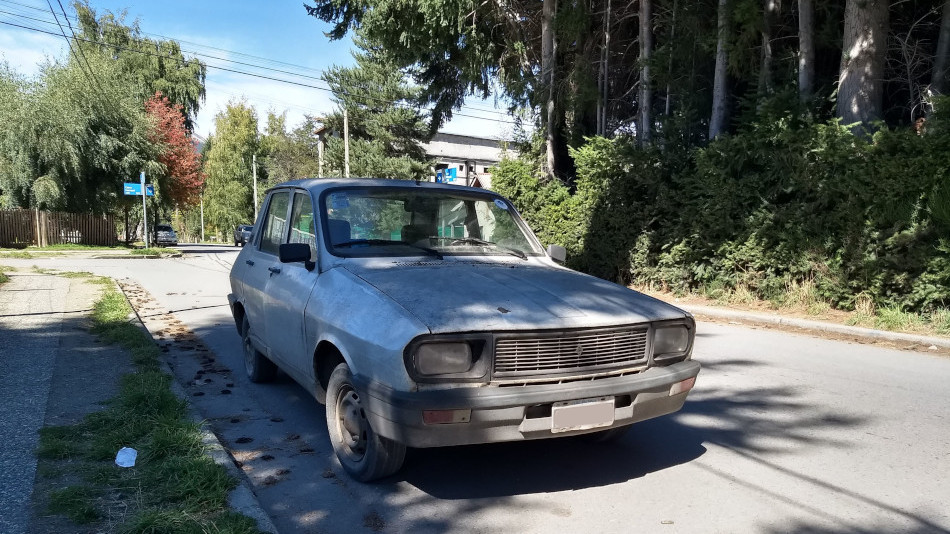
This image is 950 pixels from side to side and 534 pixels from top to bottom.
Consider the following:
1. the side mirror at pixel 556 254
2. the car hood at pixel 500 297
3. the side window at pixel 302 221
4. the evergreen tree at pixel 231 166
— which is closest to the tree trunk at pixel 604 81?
the side mirror at pixel 556 254

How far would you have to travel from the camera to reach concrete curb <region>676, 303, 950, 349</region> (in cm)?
779

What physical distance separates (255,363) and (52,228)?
32.3 m

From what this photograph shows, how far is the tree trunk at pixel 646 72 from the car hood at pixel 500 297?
1085 cm

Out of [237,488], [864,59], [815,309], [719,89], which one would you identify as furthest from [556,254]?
[719,89]

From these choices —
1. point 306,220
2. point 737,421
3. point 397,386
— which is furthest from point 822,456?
point 306,220

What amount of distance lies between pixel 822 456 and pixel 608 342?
188 centimetres

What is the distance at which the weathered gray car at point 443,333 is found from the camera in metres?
3.10

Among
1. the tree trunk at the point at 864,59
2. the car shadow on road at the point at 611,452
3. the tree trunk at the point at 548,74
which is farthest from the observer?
the tree trunk at the point at 548,74

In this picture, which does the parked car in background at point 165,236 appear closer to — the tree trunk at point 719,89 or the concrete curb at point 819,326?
the tree trunk at point 719,89

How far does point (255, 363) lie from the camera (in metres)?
5.81

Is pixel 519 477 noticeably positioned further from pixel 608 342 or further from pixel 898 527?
pixel 898 527

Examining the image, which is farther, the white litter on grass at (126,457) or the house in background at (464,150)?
the house in background at (464,150)

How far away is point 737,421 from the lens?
16.1 feet

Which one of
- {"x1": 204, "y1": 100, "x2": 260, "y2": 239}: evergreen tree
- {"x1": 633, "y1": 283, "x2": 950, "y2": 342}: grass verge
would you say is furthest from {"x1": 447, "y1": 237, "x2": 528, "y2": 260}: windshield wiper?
{"x1": 204, "y1": 100, "x2": 260, "y2": 239}: evergreen tree
